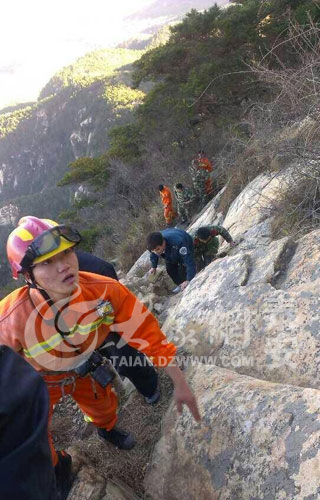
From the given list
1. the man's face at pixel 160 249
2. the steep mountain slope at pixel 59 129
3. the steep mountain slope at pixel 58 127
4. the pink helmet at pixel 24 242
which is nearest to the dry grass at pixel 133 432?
the pink helmet at pixel 24 242

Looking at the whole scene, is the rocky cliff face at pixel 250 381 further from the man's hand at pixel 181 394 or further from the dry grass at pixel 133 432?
the man's hand at pixel 181 394

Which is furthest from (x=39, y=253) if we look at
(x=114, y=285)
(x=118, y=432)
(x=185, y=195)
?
(x=185, y=195)

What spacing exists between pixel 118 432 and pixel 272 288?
1377 mm

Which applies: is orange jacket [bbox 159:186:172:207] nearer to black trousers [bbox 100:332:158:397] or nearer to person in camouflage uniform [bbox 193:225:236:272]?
person in camouflage uniform [bbox 193:225:236:272]

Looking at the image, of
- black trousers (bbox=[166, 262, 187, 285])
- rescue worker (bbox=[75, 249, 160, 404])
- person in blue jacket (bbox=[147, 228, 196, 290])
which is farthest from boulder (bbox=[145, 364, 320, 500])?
black trousers (bbox=[166, 262, 187, 285])

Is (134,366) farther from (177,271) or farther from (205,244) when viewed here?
(205,244)

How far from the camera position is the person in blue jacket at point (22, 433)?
922 millimetres

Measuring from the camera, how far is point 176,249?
15.5 ft

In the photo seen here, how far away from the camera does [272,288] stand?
2703 mm

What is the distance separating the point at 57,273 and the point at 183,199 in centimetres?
767

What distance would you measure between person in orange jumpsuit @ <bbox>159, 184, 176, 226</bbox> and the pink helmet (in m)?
7.71

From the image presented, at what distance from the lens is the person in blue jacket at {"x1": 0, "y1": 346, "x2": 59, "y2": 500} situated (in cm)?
92

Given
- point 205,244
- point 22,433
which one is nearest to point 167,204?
point 205,244

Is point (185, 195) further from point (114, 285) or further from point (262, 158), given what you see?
point (114, 285)
